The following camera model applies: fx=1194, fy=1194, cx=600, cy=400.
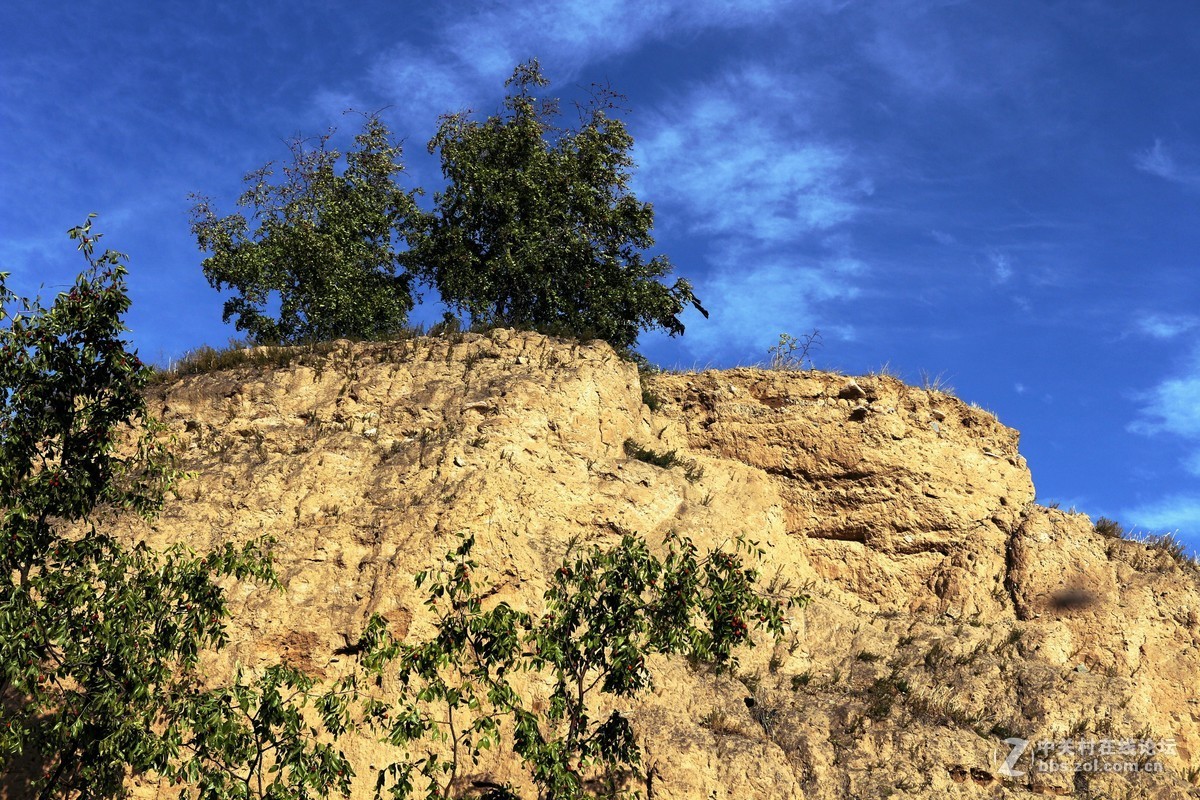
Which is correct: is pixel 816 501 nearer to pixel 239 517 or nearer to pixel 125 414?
pixel 239 517

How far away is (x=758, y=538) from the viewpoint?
76.2ft

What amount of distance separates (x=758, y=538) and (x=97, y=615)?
12.8 m

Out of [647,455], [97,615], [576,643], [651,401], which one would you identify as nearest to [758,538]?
[647,455]

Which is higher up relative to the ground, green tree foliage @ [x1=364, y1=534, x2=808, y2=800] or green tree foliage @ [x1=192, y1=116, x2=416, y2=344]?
green tree foliage @ [x1=192, y1=116, x2=416, y2=344]

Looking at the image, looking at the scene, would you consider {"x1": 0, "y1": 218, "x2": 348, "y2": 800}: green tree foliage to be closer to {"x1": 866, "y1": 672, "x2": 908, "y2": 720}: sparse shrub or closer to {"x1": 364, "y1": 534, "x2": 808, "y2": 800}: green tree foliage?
{"x1": 364, "y1": 534, "x2": 808, "y2": 800}: green tree foliage

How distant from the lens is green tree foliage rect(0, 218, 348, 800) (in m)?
13.5

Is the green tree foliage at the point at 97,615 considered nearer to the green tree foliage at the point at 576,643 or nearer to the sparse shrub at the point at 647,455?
the green tree foliage at the point at 576,643

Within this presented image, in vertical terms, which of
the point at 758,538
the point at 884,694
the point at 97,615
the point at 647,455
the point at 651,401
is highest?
the point at 651,401

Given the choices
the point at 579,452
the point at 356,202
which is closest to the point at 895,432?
the point at 579,452

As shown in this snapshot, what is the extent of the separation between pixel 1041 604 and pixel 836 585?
3820 mm

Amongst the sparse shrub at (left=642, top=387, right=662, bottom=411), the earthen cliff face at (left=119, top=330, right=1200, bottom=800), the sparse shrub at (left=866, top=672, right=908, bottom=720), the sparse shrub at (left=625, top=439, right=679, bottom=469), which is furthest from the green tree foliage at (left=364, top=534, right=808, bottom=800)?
the sparse shrub at (left=642, top=387, right=662, bottom=411)

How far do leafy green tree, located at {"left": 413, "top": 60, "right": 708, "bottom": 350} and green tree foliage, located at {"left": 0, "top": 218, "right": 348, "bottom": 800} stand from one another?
12.0 metres

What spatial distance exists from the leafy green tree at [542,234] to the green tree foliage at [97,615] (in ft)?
39.3

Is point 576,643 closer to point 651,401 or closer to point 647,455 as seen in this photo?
point 647,455
